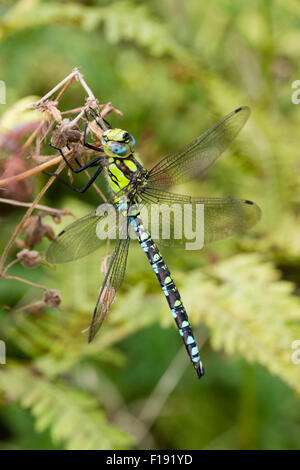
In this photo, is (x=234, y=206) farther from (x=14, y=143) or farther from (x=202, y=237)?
(x=14, y=143)

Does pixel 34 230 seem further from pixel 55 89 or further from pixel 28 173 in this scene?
pixel 55 89

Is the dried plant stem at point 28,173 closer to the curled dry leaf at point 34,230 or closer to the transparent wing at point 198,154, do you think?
the curled dry leaf at point 34,230

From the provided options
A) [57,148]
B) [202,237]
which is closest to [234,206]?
[202,237]

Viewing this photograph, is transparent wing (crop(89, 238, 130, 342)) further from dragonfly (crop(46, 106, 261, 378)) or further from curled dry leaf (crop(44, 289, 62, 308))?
curled dry leaf (crop(44, 289, 62, 308))

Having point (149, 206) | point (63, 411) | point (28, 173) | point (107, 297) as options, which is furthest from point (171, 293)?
point (28, 173)

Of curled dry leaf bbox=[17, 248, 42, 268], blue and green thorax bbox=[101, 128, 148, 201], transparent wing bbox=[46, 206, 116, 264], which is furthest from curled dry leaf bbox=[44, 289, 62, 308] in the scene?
blue and green thorax bbox=[101, 128, 148, 201]
